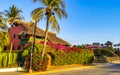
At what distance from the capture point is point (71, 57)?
157 ft

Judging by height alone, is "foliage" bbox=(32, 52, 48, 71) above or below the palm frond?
below

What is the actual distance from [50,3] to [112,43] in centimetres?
7859

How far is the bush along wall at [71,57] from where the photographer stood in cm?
4419

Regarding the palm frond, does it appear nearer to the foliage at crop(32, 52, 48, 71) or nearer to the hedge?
the foliage at crop(32, 52, 48, 71)

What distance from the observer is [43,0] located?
121 ft

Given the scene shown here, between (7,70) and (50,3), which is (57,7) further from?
(7,70)

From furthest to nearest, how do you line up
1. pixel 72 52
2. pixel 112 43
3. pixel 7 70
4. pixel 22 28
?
1. pixel 112 43
2. pixel 22 28
3. pixel 72 52
4. pixel 7 70

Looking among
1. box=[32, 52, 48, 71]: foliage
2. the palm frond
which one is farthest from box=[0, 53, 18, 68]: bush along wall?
the palm frond

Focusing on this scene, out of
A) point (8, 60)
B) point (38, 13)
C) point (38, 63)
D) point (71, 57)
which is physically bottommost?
point (38, 63)

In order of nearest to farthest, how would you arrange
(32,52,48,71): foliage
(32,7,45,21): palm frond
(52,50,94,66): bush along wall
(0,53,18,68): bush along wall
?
(32,52,48,71): foliage < (32,7,45,21): palm frond < (0,53,18,68): bush along wall < (52,50,94,66): bush along wall

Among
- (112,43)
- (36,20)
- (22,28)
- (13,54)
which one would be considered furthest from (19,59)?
(112,43)

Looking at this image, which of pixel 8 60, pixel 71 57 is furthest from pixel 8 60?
pixel 71 57

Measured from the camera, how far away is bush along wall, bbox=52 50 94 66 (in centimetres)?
4419

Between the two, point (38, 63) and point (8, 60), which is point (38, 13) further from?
point (8, 60)
